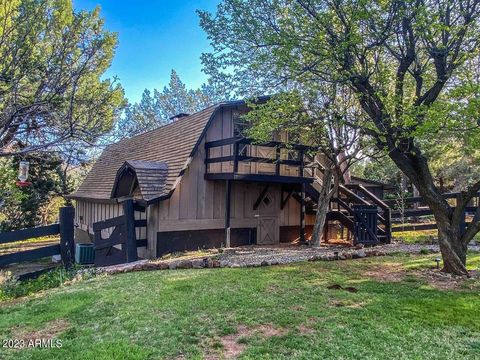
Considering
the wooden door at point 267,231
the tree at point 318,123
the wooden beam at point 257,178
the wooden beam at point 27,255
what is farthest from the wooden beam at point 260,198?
the wooden beam at point 27,255

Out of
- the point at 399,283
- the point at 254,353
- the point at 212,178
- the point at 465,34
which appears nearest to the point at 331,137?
the point at 212,178

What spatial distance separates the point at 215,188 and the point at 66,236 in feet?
15.7

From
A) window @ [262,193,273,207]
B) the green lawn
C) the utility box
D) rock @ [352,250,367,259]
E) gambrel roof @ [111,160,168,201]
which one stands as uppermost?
gambrel roof @ [111,160,168,201]

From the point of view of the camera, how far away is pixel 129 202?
8359mm

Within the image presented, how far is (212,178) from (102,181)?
22.5ft

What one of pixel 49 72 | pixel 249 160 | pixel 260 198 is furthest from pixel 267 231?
pixel 49 72

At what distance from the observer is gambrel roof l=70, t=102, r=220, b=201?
404 inches

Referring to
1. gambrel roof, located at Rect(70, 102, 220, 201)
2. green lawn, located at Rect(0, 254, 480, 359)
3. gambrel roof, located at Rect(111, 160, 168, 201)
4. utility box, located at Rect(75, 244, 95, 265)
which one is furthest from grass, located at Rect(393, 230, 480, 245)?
utility box, located at Rect(75, 244, 95, 265)

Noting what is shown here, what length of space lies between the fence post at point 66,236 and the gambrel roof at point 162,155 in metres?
1.69

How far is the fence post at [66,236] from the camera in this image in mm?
7371

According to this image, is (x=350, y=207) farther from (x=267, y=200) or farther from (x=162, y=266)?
(x=162, y=266)

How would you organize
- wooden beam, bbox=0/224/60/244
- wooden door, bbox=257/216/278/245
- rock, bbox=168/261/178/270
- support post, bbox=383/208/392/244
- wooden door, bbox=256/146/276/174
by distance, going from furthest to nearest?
1. wooden door, bbox=257/216/278/245
2. wooden door, bbox=256/146/276/174
3. support post, bbox=383/208/392/244
4. rock, bbox=168/261/178/270
5. wooden beam, bbox=0/224/60/244

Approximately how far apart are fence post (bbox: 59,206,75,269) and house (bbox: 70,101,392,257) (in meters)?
2.28

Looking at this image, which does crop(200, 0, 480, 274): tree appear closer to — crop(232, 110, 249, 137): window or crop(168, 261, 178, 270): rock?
crop(232, 110, 249, 137): window
